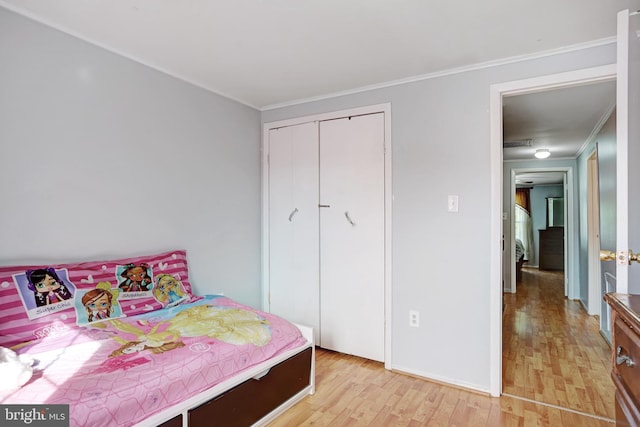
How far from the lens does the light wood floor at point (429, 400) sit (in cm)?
213

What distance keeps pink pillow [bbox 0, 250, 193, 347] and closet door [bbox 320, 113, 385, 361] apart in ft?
4.07

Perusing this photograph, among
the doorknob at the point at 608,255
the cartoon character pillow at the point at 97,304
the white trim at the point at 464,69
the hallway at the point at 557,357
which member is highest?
the white trim at the point at 464,69

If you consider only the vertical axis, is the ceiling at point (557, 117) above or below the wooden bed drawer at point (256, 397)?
above

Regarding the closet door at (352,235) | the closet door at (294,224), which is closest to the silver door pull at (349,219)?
the closet door at (352,235)

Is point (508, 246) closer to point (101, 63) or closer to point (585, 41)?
point (585, 41)

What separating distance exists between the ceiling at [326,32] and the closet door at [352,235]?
1.87 ft

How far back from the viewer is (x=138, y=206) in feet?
8.25

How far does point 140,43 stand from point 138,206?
1080 millimetres

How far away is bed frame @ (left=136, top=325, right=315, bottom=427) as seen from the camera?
5.14ft

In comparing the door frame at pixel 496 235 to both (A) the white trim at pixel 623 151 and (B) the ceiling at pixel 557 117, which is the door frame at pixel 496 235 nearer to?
(B) the ceiling at pixel 557 117

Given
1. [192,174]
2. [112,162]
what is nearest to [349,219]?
[192,174]

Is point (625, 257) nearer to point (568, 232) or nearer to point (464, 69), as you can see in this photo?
point (464, 69)

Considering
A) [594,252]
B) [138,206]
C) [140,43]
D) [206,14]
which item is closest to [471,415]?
[138,206]

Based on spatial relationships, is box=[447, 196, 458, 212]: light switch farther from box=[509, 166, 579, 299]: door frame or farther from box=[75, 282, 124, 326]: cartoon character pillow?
box=[509, 166, 579, 299]: door frame
